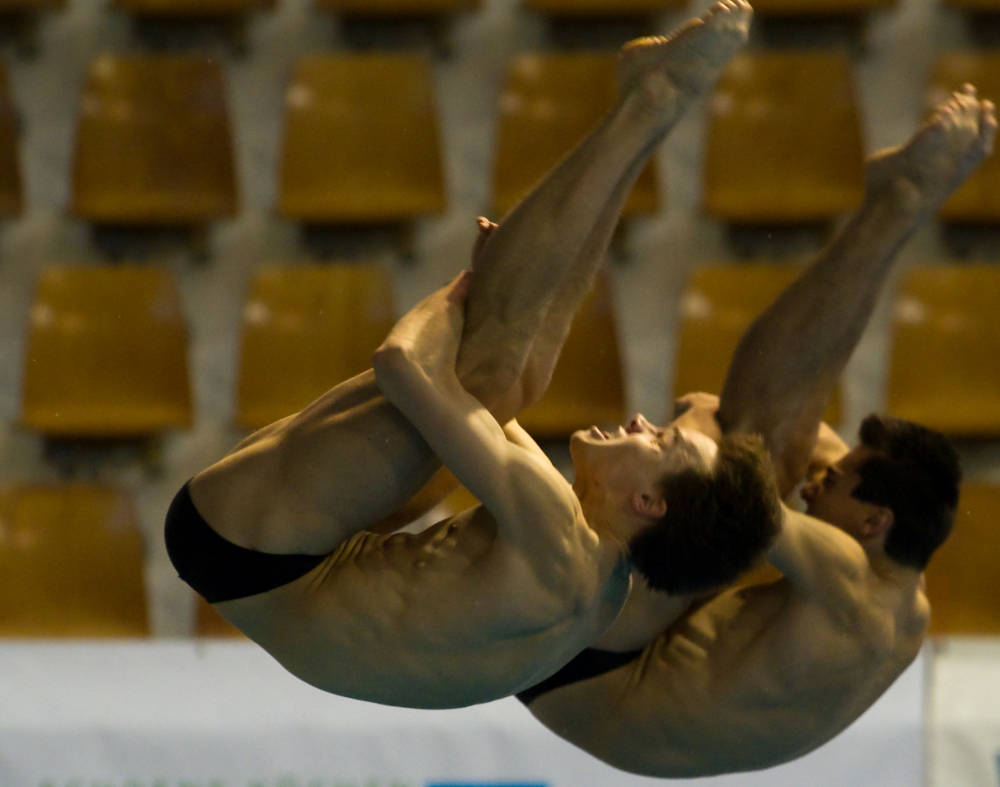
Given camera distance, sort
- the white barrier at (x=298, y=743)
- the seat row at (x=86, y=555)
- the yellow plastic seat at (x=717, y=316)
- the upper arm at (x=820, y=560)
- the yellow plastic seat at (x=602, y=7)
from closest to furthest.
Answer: the upper arm at (x=820, y=560) < the white barrier at (x=298, y=743) < the seat row at (x=86, y=555) < the yellow plastic seat at (x=717, y=316) < the yellow plastic seat at (x=602, y=7)

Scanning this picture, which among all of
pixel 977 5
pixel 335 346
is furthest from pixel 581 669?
pixel 977 5

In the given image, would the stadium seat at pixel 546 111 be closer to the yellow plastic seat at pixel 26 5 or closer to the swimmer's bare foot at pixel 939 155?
the yellow plastic seat at pixel 26 5

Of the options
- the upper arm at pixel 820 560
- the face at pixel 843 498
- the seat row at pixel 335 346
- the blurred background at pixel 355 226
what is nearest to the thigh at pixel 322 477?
the upper arm at pixel 820 560

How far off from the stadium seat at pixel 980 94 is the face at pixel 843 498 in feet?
6.14

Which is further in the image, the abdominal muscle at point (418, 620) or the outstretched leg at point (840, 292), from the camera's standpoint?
the outstretched leg at point (840, 292)

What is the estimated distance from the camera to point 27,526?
3396mm

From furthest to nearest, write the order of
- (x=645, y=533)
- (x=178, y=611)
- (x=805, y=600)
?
(x=178, y=611)
(x=805, y=600)
(x=645, y=533)

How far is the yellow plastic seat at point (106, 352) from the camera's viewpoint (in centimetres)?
367

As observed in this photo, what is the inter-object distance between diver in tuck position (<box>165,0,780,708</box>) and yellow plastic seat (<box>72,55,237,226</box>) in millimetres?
2134

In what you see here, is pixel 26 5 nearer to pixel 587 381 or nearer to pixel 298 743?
pixel 587 381

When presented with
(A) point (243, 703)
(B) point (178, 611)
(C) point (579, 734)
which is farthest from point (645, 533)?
(B) point (178, 611)

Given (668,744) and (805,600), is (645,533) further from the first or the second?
(668,744)

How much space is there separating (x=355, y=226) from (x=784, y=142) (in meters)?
1.36

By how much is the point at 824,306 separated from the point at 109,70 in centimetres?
268
